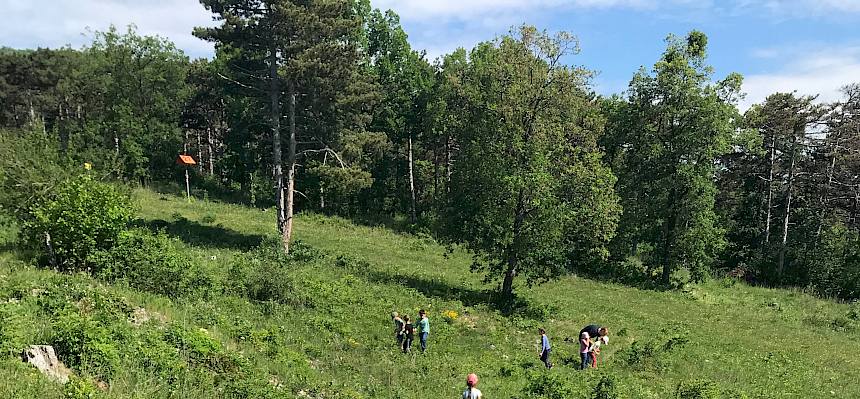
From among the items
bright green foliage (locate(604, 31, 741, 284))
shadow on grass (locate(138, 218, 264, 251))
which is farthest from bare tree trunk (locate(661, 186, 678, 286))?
shadow on grass (locate(138, 218, 264, 251))

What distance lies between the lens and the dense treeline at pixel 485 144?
23.3 m

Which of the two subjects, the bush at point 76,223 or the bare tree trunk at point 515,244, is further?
the bare tree trunk at point 515,244

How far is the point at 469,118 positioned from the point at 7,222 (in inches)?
768

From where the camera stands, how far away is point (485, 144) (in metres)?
23.6

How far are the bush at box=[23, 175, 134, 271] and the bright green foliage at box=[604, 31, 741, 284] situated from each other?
97.6 feet

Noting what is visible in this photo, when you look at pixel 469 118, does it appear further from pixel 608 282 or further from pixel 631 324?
pixel 608 282

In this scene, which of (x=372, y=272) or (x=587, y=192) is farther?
(x=372, y=272)

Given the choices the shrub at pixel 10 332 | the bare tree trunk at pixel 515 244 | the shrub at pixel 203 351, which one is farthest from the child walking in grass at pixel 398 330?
the shrub at pixel 10 332

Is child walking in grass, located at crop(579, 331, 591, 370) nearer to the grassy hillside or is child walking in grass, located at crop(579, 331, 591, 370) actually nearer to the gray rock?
the grassy hillside

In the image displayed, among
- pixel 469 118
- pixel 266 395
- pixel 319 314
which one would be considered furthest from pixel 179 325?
pixel 469 118

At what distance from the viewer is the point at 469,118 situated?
24.7 metres

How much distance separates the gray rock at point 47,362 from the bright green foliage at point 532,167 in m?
16.6

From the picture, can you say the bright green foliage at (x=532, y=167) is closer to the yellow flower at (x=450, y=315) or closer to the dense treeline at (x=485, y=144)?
the dense treeline at (x=485, y=144)

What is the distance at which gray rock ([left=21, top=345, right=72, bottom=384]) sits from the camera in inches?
343
